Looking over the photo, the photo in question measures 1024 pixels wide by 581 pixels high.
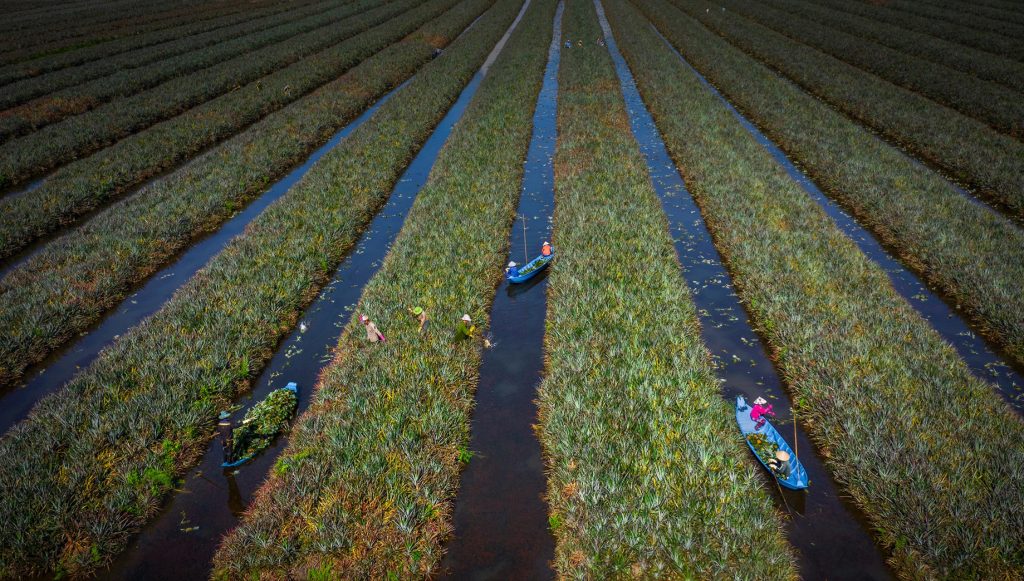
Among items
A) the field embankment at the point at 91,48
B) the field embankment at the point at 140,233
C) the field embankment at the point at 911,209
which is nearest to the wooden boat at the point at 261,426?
the field embankment at the point at 140,233

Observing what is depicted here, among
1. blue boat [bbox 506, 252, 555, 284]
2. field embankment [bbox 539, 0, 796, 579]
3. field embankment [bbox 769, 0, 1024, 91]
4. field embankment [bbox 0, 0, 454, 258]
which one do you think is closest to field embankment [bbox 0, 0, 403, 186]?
field embankment [bbox 0, 0, 454, 258]

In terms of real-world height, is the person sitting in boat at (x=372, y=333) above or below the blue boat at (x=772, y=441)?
above

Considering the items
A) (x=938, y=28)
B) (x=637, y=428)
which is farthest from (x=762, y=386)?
(x=938, y=28)

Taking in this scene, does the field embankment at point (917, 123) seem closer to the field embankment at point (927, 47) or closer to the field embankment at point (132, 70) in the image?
the field embankment at point (927, 47)

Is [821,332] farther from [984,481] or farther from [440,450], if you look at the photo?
[440,450]

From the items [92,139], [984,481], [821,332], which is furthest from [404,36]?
[984,481]

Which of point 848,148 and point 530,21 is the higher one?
point 530,21
